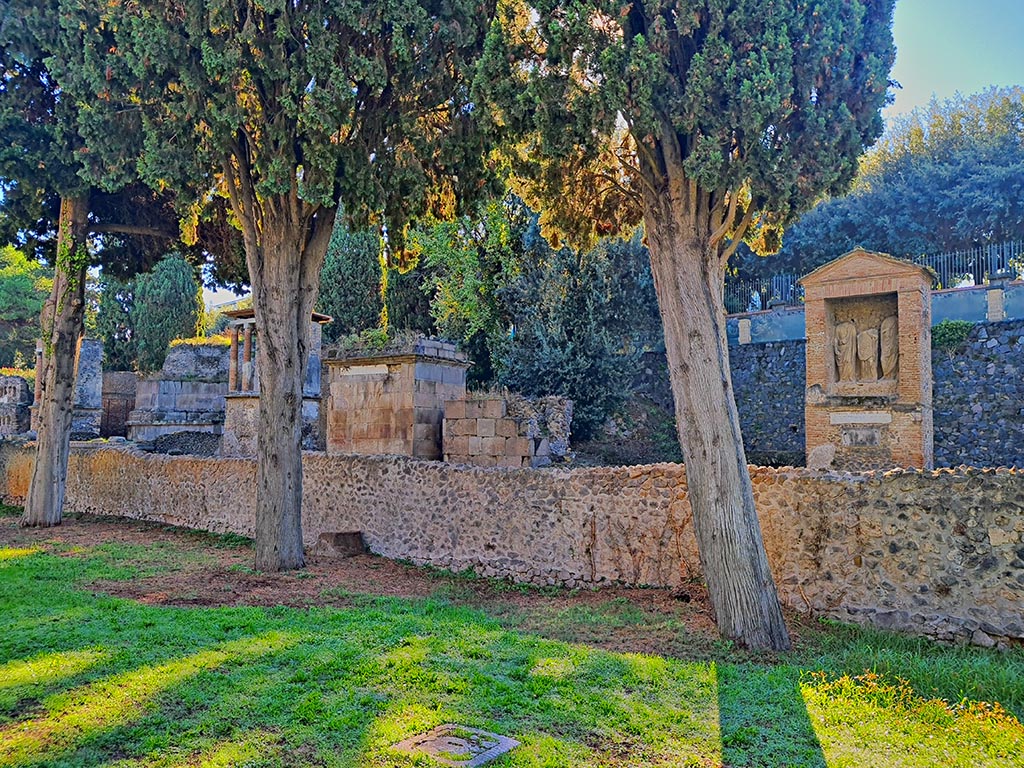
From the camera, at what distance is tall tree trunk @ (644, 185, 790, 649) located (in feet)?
20.0

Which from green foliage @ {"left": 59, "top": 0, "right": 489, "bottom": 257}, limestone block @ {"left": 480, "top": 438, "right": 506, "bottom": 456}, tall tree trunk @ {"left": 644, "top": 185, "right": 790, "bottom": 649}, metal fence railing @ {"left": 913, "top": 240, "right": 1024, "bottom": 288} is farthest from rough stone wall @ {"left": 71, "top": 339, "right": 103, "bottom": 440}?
metal fence railing @ {"left": 913, "top": 240, "right": 1024, "bottom": 288}

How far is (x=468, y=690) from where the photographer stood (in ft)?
15.8

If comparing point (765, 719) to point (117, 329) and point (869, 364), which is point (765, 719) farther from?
point (117, 329)

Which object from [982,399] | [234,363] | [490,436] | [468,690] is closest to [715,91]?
[468,690]

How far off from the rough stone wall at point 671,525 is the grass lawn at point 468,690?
41 centimetres

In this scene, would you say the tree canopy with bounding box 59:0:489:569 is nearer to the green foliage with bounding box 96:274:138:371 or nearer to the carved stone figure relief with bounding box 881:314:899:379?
the carved stone figure relief with bounding box 881:314:899:379

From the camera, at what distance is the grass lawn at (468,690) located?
12.7 feet

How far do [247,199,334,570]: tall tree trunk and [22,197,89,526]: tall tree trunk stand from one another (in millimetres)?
5893

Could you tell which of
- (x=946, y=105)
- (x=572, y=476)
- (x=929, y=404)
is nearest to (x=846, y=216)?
(x=946, y=105)

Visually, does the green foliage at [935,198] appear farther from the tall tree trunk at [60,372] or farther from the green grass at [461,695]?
the green grass at [461,695]

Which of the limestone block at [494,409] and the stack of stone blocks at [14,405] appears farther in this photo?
the stack of stone blocks at [14,405]

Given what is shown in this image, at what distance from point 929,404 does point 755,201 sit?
19.0 feet

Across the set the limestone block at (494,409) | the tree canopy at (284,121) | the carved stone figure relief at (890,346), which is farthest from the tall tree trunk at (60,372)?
the carved stone figure relief at (890,346)

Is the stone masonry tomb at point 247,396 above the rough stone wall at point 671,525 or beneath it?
above
